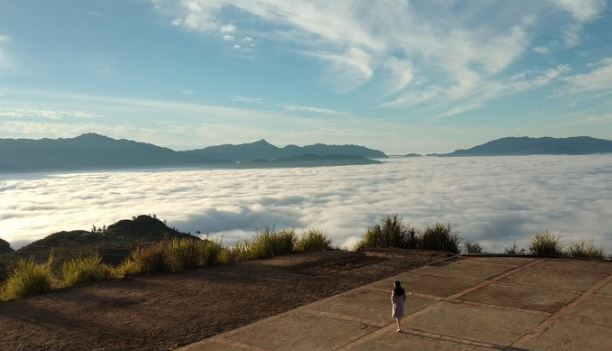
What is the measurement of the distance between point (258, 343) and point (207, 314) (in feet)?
4.66

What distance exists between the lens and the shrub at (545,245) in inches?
439

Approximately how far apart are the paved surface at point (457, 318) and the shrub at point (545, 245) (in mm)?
2361

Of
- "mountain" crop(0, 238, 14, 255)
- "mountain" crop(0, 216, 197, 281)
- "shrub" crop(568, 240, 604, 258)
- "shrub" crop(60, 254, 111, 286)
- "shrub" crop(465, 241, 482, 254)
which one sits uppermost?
"shrub" crop(60, 254, 111, 286)

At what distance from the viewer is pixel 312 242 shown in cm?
1287

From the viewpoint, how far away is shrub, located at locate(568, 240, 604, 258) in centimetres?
1135

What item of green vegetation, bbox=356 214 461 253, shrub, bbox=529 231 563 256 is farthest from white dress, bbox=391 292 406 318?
green vegetation, bbox=356 214 461 253

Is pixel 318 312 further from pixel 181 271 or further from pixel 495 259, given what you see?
pixel 495 259

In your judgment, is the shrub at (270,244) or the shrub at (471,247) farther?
the shrub at (471,247)

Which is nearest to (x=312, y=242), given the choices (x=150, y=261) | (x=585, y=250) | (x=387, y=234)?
(x=387, y=234)

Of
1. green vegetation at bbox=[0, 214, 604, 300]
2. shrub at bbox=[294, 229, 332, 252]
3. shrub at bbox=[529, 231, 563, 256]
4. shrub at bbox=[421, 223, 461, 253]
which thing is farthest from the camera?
shrub at bbox=[421, 223, 461, 253]

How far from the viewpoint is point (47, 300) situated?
7.70m

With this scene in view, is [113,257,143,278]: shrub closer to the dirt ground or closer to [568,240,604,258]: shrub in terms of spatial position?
the dirt ground

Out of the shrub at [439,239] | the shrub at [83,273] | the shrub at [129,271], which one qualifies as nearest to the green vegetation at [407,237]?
the shrub at [439,239]

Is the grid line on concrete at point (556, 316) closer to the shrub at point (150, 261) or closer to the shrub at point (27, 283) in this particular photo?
the shrub at point (150, 261)
